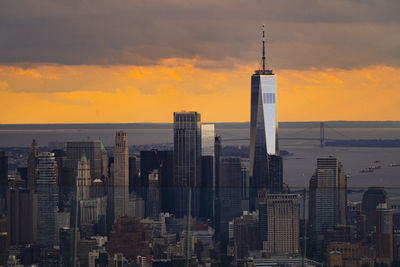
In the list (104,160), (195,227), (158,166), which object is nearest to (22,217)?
(195,227)

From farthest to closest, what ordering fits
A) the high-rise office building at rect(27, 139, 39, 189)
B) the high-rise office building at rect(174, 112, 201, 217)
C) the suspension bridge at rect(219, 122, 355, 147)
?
the suspension bridge at rect(219, 122, 355, 147)
the high-rise office building at rect(174, 112, 201, 217)
the high-rise office building at rect(27, 139, 39, 189)

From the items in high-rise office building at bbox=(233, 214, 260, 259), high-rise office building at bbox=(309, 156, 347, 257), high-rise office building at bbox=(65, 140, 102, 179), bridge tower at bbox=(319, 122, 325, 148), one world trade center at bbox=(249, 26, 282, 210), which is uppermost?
one world trade center at bbox=(249, 26, 282, 210)

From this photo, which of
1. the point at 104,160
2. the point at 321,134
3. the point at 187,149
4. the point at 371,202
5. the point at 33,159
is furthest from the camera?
the point at 321,134

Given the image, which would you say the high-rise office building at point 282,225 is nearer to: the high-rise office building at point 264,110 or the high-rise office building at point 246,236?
the high-rise office building at point 246,236

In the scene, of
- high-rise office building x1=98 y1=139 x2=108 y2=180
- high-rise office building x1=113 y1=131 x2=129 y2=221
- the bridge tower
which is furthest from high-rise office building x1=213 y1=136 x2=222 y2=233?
the bridge tower

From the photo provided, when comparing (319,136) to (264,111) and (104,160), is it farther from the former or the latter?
(104,160)

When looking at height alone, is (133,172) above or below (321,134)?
below

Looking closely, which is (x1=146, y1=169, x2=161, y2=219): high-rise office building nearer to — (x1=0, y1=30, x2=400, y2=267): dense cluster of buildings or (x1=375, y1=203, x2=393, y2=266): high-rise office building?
(x1=0, y1=30, x2=400, y2=267): dense cluster of buildings
